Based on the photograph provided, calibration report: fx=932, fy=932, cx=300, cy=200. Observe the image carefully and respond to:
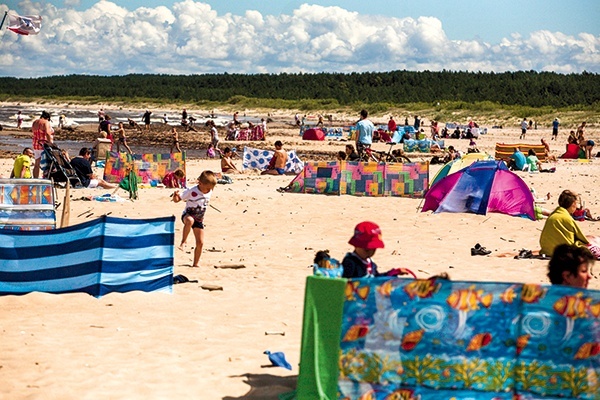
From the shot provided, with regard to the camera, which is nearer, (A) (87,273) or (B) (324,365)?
(B) (324,365)

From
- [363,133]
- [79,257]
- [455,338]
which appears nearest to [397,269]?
[455,338]

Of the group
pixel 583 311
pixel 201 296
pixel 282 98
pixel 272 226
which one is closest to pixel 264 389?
pixel 583 311

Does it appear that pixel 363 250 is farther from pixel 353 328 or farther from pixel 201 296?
pixel 201 296

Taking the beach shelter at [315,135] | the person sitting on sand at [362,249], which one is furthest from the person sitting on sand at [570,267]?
the beach shelter at [315,135]

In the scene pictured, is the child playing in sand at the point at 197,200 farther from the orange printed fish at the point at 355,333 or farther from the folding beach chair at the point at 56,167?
the folding beach chair at the point at 56,167

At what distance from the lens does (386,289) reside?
5109 mm

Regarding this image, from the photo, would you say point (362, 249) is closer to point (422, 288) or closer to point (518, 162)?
point (422, 288)

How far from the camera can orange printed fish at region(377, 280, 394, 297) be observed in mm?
5105

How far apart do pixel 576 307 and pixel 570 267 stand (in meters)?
0.60

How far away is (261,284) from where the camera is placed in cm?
991

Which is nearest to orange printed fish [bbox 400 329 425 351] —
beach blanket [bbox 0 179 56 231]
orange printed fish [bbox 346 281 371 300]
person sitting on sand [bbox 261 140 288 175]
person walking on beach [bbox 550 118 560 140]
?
orange printed fish [bbox 346 281 371 300]

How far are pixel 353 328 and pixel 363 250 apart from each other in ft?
2.67

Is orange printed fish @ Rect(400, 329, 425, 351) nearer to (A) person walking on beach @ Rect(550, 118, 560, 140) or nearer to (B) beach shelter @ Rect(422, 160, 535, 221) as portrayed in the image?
(B) beach shelter @ Rect(422, 160, 535, 221)

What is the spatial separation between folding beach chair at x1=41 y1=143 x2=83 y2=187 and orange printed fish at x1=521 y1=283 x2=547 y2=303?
12.8 metres
